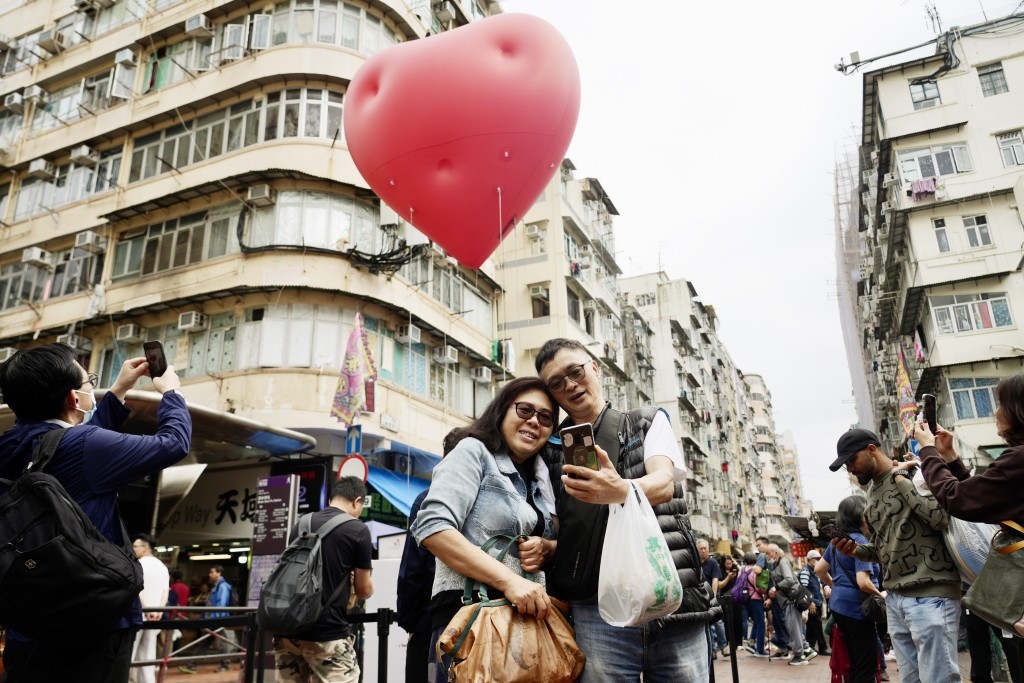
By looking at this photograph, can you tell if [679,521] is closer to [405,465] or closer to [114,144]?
[405,465]

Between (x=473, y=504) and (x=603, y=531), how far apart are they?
17.2 inches

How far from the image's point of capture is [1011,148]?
76.6 ft

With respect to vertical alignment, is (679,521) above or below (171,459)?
below

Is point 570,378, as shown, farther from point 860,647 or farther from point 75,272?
point 75,272

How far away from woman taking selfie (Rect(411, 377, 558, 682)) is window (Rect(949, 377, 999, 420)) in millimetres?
23547

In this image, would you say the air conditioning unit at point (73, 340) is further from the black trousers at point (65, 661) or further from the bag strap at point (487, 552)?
the bag strap at point (487, 552)

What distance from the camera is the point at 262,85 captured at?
54.6 feet

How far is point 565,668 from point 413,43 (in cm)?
493

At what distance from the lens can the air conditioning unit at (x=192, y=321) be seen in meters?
15.4

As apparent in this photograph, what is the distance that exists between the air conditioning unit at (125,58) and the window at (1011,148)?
85.9 ft

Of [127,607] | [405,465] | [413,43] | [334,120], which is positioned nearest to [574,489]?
[127,607]

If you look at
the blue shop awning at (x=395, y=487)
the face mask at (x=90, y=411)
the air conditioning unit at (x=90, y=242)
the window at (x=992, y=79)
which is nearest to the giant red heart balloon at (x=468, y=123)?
the face mask at (x=90, y=411)

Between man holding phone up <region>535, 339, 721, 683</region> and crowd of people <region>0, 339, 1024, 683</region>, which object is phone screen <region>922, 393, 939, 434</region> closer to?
crowd of people <region>0, 339, 1024, 683</region>

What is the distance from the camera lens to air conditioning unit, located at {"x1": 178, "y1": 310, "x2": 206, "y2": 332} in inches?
606
